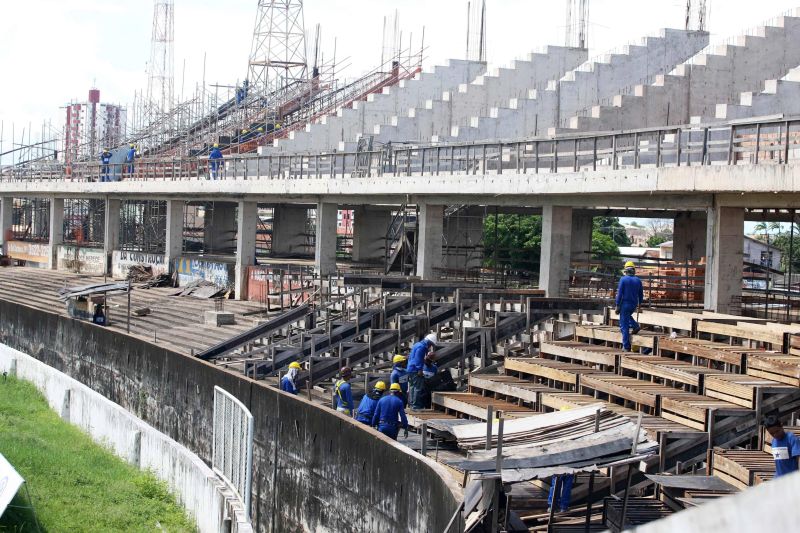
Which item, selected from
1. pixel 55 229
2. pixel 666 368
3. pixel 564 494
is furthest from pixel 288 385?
pixel 55 229

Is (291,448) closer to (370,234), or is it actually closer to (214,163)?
(214,163)

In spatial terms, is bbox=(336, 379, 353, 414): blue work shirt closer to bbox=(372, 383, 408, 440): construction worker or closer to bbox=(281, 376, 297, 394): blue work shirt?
bbox=(281, 376, 297, 394): blue work shirt

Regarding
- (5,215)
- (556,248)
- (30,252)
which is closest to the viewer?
(556,248)

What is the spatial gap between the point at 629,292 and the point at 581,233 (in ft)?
63.5

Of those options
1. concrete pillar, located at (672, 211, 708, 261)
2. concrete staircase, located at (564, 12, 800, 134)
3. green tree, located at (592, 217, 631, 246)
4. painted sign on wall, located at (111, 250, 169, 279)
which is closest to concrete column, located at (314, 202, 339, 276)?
concrete staircase, located at (564, 12, 800, 134)

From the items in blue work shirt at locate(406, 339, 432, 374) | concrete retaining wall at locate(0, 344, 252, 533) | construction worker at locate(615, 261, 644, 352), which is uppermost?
construction worker at locate(615, 261, 644, 352)

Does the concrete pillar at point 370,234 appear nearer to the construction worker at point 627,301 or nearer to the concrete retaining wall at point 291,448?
the concrete retaining wall at point 291,448

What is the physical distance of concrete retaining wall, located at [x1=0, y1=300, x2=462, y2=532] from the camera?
12427mm

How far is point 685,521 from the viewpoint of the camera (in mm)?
3191

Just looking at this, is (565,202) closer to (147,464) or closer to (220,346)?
(220,346)

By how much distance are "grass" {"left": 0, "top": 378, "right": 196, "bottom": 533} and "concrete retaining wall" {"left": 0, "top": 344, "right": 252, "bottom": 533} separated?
0.66ft

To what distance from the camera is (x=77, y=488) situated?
17078 mm

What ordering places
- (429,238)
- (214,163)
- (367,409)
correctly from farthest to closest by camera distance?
(214,163) < (429,238) < (367,409)

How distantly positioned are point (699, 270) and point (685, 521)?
25.2m
